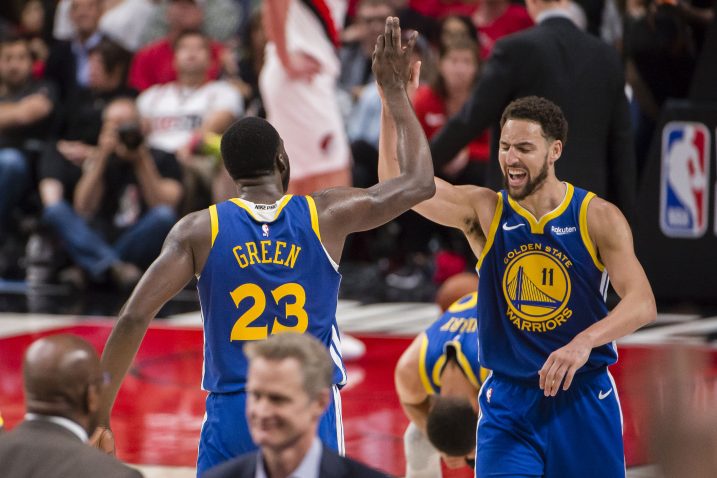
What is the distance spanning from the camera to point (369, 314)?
10.6m

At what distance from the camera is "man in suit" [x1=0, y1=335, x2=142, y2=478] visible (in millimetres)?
3331

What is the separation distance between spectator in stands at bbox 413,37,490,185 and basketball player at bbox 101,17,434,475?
20.8 feet

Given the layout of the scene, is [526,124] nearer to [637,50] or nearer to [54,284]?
[637,50]

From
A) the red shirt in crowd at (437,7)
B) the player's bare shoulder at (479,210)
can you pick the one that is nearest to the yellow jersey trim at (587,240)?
the player's bare shoulder at (479,210)

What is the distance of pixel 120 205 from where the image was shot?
11938 millimetres

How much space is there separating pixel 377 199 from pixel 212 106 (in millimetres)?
7703

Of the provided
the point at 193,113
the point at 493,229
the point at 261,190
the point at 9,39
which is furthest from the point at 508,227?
the point at 9,39

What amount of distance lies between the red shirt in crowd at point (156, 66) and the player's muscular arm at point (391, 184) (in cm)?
814

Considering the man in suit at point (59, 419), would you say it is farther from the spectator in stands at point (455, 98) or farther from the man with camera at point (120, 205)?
the man with camera at point (120, 205)

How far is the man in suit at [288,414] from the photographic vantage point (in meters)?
3.48

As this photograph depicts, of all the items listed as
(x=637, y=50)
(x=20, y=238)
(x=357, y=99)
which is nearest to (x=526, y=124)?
(x=637, y=50)

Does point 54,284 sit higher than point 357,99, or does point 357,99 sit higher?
point 357,99

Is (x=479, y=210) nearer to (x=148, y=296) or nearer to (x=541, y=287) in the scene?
(x=541, y=287)

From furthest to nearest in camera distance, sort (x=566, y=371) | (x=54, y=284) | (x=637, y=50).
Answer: (x=54, y=284), (x=637, y=50), (x=566, y=371)
